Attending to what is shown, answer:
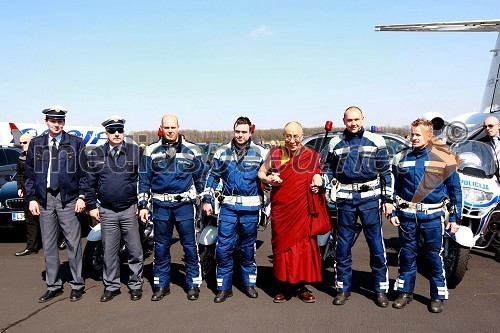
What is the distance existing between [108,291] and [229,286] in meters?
1.27

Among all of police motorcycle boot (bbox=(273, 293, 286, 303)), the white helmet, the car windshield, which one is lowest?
police motorcycle boot (bbox=(273, 293, 286, 303))

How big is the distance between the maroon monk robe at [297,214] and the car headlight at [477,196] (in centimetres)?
204

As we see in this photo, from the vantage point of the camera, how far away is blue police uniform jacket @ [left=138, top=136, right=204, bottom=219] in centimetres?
484

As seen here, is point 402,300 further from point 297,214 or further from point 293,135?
point 293,135

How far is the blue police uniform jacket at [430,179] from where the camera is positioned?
14.8 feet

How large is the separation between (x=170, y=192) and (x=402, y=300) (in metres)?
2.52

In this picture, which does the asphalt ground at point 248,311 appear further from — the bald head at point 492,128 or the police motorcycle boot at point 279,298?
the bald head at point 492,128

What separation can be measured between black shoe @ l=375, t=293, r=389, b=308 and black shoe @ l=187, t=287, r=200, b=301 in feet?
5.99

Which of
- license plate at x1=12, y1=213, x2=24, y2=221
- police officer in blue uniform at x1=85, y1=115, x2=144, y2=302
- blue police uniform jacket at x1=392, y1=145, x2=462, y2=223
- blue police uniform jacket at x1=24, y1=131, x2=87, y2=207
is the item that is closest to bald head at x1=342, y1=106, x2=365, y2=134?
blue police uniform jacket at x1=392, y1=145, x2=462, y2=223

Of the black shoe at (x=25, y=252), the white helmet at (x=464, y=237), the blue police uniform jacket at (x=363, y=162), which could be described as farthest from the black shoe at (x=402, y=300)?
the black shoe at (x=25, y=252)

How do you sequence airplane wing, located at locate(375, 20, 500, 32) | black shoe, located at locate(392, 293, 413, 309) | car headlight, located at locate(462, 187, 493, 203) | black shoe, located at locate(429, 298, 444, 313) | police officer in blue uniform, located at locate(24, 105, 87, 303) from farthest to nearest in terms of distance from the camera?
airplane wing, located at locate(375, 20, 500, 32) < car headlight, located at locate(462, 187, 493, 203) < police officer in blue uniform, located at locate(24, 105, 87, 303) < black shoe, located at locate(392, 293, 413, 309) < black shoe, located at locate(429, 298, 444, 313)

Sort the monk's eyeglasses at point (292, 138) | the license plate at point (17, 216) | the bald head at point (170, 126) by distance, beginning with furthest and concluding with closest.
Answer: the license plate at point (17, 216), the bald head at point (170, 126), the monk's eyeglasses at point (292, 138)

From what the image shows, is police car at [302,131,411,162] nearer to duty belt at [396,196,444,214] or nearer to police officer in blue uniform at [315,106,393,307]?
police officer in blue uniform at [315,106,393,307]

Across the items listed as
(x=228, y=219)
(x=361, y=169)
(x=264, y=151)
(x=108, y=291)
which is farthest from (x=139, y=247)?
(x=361, y=169)
